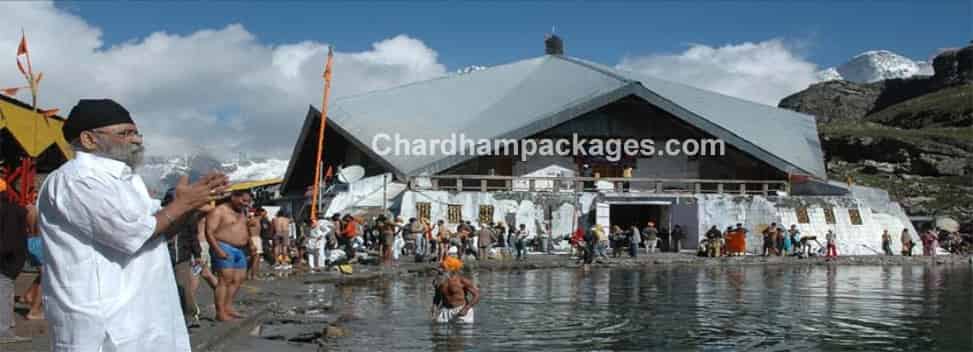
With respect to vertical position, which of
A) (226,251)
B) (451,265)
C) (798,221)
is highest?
(798,221)

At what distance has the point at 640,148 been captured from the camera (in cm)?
3331

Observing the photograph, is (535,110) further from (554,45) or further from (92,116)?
(92,116)

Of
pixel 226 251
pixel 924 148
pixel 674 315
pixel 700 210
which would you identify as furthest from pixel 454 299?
pixel 924 148

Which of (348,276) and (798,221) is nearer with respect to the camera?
(348,276)

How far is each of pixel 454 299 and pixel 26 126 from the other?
9.71 m

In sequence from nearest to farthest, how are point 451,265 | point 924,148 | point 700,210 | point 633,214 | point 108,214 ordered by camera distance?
point 108,214 → point 451,265 → point 700,210 → point 633,214 → point 924,148

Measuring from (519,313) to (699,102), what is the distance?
27528mm

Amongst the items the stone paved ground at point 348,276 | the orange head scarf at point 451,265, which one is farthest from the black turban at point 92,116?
the orange head scarf at point 451,265

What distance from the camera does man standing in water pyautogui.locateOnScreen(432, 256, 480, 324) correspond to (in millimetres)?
9766

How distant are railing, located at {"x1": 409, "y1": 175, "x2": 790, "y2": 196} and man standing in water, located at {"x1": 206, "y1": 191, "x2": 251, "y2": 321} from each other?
19376 millimetres

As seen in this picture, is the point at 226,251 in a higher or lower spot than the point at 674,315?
higher

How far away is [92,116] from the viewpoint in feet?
9.87
